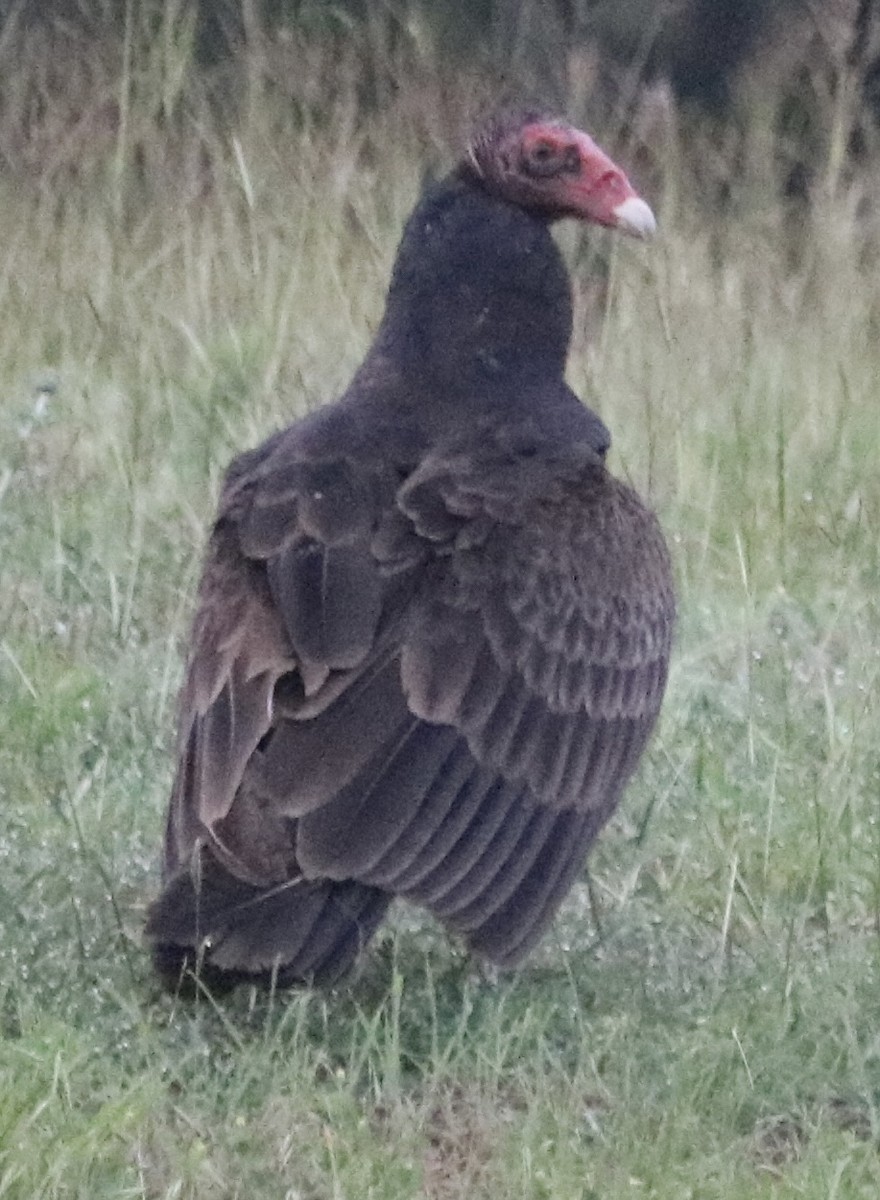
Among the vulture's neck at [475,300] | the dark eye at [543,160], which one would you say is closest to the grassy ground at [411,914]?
the vulture's neck at [475,300]

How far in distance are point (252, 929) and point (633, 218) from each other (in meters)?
1.48

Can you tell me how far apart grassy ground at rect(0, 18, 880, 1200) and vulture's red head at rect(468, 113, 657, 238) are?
985mm

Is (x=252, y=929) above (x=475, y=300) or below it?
below

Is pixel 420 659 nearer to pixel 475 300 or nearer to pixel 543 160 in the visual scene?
pixel 475 300

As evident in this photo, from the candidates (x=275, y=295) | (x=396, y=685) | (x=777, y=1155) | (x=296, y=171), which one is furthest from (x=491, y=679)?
(x=296, y=171)

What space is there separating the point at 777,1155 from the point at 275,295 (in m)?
3.50

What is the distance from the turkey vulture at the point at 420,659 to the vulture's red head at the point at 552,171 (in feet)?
0.45

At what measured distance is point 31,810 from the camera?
4484mm

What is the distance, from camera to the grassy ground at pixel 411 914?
3.50m

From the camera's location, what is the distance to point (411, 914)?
4.37 meters

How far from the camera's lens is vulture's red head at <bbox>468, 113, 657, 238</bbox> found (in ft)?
Answer: 14.7

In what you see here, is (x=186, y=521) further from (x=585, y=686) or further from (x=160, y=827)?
(x=585, y=686)

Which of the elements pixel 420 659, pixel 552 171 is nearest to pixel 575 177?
pixel 552 171

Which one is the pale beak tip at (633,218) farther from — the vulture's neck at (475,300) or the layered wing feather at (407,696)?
the layered wing feather at (407,696)
